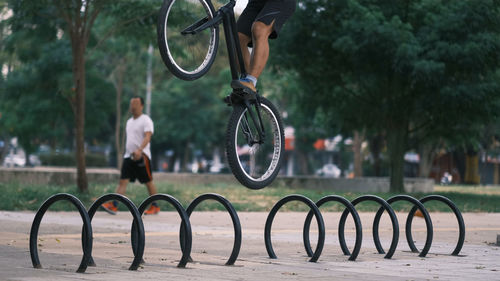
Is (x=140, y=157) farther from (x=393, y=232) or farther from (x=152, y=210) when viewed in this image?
(x=393, y=232)

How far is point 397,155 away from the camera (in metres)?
26.5

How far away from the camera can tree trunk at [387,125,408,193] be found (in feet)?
86.8

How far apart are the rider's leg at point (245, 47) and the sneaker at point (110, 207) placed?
855 cm

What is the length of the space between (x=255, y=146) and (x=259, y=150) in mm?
104

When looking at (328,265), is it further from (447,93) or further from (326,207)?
(447,93)

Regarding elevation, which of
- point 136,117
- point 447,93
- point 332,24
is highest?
point 332,24

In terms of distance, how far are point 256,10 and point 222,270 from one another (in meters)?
2.51

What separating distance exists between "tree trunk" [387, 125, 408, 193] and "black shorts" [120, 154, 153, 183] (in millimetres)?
13072

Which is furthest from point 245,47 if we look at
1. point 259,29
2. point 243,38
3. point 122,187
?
point 122,187

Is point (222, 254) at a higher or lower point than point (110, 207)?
lower

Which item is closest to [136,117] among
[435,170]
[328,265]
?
[328,265]

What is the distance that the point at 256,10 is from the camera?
7344 millimetres

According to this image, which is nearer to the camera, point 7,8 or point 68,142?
point 7,8

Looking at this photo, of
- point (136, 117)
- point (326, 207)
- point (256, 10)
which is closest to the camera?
point (256, 10)
